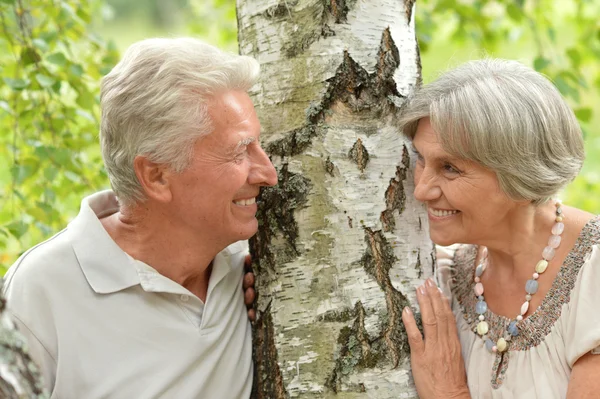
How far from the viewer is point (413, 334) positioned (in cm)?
187

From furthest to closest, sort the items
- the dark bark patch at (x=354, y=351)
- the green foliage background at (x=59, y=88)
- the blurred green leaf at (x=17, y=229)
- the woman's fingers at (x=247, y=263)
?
1. the green foliage background at (x=59, y=88)
2. the blurred green leaf at (x=17, y=229)
3. the woman's fingers at (x=247, y=263)
4. the dark bark patch at (x=354, y=351)

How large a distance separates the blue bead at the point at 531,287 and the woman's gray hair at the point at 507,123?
0.80ft

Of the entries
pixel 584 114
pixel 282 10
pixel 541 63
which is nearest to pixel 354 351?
pixel 282 10

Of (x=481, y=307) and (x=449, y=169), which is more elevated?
(x=449, y=169)

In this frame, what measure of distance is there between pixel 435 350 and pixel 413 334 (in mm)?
91

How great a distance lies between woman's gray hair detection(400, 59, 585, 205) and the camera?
182 centimetres

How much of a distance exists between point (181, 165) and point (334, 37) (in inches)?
21.4

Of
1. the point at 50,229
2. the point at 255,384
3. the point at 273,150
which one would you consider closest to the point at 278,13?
the point at 273,150

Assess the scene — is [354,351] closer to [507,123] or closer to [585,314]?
[585,314]

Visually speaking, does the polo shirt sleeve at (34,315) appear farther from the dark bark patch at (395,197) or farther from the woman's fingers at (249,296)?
the dark bark patch at (395,197)

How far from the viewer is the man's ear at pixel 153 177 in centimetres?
187

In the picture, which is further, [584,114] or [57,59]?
[584,114]

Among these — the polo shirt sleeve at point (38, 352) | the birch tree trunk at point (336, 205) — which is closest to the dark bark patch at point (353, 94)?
the birch tree trunk at point (336, 205)

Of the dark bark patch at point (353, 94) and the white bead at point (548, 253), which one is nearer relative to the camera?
the dark bark patch at point (353, 94)
